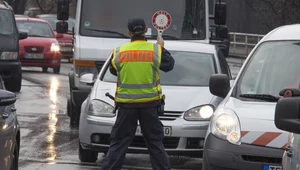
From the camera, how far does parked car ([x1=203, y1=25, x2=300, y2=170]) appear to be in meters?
8.18

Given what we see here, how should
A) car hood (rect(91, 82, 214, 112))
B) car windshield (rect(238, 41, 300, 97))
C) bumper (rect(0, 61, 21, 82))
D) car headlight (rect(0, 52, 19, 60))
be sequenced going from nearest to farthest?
1. car windshield (rect(238, 41, 300, 97))
2. car hood (rect(91, 82, 214, 112))
3. car headlight (rect(0, 52, 19, 60))
4. bumper (rect(0, 61, 21, 82))

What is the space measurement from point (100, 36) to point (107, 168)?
20.5ft

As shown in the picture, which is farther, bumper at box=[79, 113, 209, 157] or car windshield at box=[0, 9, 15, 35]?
car windshield at box=[0, 9, 15, 35]

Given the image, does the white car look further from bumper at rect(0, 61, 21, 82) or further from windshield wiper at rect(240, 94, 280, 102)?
bumper at rect(0, 61, 21, 82)

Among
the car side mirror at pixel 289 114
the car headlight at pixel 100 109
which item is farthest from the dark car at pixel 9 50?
the car side mirror at pixel 289 114

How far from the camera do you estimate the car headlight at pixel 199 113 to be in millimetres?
11203

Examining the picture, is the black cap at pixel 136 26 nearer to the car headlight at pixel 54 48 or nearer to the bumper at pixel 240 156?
the bumper at pixel 240 156

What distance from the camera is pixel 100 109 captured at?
1137 centimetres

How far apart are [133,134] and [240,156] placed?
6.33 feet

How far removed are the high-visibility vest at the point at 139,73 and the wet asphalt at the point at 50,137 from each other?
1.75 m

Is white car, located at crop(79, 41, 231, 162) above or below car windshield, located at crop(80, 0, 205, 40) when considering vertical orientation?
below

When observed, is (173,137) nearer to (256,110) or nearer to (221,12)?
(256,110)

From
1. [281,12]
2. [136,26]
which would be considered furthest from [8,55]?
[136,26]

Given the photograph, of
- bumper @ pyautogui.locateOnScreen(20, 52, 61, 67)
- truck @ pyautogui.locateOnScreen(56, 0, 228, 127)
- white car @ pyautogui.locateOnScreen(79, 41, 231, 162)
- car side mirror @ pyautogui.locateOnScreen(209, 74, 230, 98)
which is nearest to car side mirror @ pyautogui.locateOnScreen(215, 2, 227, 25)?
truck @ pyautogui.locateOnScreen(56, 0, 228, 127)
